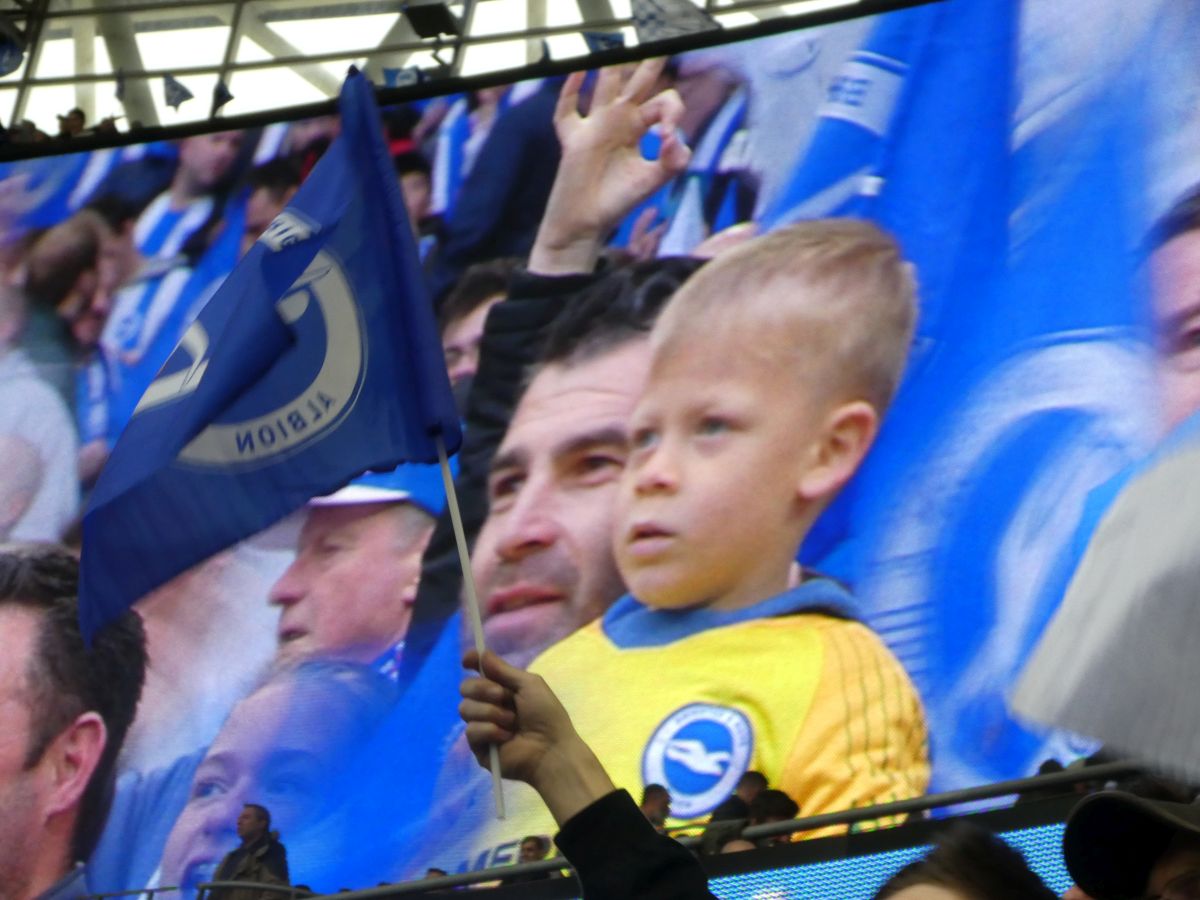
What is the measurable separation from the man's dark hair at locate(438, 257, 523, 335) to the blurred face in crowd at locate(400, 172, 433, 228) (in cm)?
31

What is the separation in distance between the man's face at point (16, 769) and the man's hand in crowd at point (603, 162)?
2.10m

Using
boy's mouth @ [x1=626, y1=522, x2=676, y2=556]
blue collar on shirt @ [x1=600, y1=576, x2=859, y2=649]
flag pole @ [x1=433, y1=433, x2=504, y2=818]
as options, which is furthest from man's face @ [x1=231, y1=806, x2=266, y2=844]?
flag pole @ [x1=433, y1=433, x2=504, y2=818]

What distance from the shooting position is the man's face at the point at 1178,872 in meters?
1.19

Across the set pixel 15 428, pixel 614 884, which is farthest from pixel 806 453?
pixel 614 884

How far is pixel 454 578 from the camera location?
19.8 feet

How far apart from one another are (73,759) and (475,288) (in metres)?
1.99

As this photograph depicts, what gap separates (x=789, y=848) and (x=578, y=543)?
3608 millimetres

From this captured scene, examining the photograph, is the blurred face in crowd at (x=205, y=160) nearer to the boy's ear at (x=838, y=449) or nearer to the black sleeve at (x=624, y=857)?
the boy's ear at (x=838, y=449)

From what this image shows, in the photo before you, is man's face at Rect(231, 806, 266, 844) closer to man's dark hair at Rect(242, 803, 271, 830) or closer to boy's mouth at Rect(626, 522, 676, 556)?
man's dark hair at Rect(242, 803, 271, 830)

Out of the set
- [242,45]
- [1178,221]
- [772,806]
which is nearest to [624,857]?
[772,806]

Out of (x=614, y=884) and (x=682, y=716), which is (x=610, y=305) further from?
(x=614, y=884)

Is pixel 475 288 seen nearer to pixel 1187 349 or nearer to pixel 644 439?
pixel 644 439

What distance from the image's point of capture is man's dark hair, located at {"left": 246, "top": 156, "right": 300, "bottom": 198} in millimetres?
6973

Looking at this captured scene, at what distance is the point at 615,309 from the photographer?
6211 millimetres
